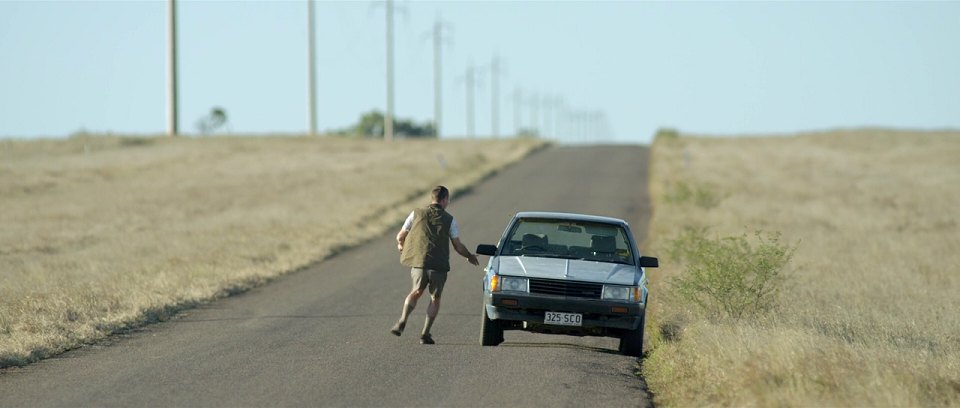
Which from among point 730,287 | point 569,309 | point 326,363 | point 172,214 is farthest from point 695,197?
point 326,363

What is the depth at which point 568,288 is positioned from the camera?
1277cm

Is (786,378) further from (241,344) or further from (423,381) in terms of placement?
(241,344)

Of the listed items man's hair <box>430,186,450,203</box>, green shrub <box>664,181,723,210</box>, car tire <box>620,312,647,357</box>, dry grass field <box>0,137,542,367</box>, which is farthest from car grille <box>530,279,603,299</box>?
green shrub <box>664,181,723,210</box>

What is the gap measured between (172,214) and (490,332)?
954 inches

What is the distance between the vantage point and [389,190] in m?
42.1

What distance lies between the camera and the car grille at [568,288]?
503 inches

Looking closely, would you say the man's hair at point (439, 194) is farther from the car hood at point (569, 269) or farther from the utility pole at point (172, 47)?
the utility pole at point (172, 47)

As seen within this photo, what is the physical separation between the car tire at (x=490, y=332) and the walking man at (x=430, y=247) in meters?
0.54

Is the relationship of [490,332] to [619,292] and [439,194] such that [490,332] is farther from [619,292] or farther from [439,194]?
[439,194]

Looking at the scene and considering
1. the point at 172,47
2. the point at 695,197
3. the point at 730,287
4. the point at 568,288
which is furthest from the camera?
the point at 172,47

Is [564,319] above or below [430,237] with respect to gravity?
below

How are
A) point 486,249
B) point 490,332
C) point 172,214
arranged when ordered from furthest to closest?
point 172,214, point 486,249, point 490,332

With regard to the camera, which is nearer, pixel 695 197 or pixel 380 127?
pixel 695 197

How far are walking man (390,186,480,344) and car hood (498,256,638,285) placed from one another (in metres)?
0.55
